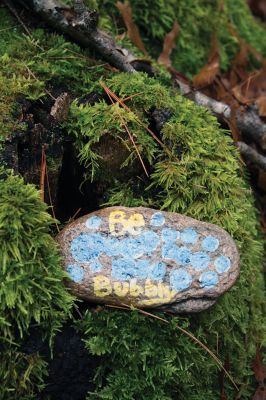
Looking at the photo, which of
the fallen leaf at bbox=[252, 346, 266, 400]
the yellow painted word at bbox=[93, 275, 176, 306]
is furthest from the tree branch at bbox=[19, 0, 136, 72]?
the fallen leaf at bbox=[252, 346, 266, 400]

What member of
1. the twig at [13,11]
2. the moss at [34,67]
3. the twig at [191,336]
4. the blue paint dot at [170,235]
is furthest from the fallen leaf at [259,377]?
the twig at [13,11]

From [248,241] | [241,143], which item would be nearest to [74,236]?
[248,241]

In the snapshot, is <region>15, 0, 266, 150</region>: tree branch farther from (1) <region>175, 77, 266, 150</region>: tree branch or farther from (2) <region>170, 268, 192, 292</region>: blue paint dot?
(2) <region>170, 268, 192, 292</region>: blue paint dot

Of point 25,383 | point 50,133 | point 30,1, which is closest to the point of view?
point 25,383

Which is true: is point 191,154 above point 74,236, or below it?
above

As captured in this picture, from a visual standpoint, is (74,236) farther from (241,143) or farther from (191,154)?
(241,143)

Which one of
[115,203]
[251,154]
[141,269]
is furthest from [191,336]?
[251,154]

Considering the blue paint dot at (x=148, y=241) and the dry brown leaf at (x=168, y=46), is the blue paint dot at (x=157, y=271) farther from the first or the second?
the dry brown leaf at (x=168, y=46)
